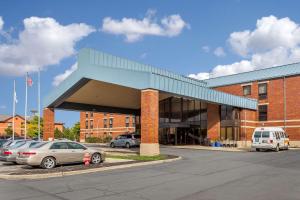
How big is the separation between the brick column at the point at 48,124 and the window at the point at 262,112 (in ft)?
80.8

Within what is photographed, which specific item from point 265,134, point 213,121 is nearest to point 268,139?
point 265,134

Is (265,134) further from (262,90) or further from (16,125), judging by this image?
(16,125)

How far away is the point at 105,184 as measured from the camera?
43.6 feet

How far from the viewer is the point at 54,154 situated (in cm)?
1906

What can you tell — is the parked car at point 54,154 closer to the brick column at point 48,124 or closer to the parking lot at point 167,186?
the parking lot at point 167,186

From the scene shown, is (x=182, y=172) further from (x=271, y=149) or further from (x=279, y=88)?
(x=279, y=88)

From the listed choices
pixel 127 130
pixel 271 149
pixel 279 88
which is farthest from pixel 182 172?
pixel 127 130

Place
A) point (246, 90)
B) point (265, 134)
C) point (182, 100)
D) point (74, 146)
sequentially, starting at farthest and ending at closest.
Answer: point (182, 100) → point (246, 90) → point (265, 134) → point (74, 146)

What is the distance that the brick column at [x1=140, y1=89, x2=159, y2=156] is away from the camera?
84.3 feet

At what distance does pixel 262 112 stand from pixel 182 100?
33.3 feet

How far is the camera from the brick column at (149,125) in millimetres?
25688

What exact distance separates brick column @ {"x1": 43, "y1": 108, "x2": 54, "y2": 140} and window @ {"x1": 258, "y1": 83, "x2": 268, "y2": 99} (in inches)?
978

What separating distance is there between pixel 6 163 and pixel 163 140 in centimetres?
2919

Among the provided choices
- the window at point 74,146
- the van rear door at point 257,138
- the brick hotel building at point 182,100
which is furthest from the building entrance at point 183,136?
the window at point 74,146
